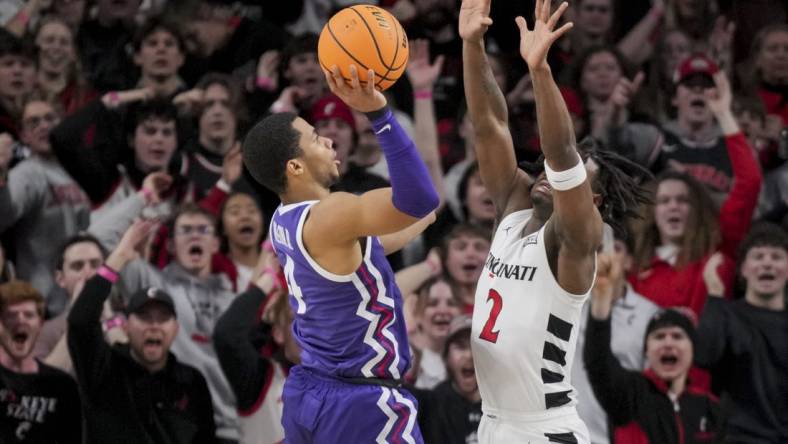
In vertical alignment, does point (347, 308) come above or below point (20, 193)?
below

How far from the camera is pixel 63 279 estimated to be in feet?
31.2

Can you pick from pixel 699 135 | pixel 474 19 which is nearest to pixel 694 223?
pixel 699 135

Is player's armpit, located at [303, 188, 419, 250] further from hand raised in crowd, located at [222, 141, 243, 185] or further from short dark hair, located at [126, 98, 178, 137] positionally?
short dark hair, located at [126, 98, 178, 137]

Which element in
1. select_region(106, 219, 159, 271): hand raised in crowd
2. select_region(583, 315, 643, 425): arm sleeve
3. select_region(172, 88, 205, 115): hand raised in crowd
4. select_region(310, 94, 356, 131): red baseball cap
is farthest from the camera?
select_region(172, 88, 205, 115): hand raised in crowd

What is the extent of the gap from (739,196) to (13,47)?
5079 millimetres

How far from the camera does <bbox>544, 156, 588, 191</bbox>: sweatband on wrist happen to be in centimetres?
610

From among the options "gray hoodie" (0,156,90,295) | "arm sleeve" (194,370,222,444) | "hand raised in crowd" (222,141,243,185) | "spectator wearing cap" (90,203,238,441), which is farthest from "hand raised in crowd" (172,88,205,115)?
"arm sleeve" (194,370,222,444)

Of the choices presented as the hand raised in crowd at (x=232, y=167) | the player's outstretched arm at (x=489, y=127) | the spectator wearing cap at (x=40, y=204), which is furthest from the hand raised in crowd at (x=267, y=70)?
the player's outstretched arm at (x=489, y=127)

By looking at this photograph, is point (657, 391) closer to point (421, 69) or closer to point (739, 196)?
point (739, 196)

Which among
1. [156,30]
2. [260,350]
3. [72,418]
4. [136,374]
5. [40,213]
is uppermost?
[156,30]

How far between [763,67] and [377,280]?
20.6 ft

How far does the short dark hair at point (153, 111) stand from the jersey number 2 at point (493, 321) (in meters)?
4.53

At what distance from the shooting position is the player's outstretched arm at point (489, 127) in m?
6.78

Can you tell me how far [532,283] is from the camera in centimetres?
653
